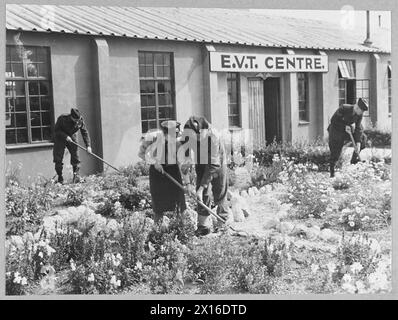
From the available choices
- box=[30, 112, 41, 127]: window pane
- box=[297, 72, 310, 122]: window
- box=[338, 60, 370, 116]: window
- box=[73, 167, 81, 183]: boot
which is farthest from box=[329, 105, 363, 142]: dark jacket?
box=[30, 112, 41, 127]: window pane

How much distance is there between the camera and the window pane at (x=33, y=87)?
6.97 metres

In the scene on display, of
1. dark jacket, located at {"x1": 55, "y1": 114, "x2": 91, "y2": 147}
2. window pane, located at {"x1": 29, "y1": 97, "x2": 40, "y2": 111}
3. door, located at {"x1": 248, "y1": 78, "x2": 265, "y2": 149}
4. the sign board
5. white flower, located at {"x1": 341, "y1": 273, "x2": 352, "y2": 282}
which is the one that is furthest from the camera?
door, located at {"x1": 248, "y1": 78, "x2": 265, "y2": 149}

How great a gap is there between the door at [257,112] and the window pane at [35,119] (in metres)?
2.90

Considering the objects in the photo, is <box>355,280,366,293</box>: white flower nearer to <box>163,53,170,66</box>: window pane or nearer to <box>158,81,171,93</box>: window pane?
<box>158,81,171,93</box>: window pane

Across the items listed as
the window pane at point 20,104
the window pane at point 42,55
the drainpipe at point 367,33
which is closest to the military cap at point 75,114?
the window pane at point 20,104

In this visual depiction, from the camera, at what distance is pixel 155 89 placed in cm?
751

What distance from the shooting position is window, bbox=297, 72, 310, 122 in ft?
26.2

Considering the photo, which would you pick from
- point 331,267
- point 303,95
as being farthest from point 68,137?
point 331,267

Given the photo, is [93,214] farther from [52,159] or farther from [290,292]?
[290,292]

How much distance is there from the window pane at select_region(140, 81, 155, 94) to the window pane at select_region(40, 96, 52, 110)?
48.0 inches

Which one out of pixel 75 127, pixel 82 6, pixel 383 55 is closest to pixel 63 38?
pixel 82 6

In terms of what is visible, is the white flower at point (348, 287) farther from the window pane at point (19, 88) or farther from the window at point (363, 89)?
the window pane at point (19, 88)

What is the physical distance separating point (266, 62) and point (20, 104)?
3358mm
